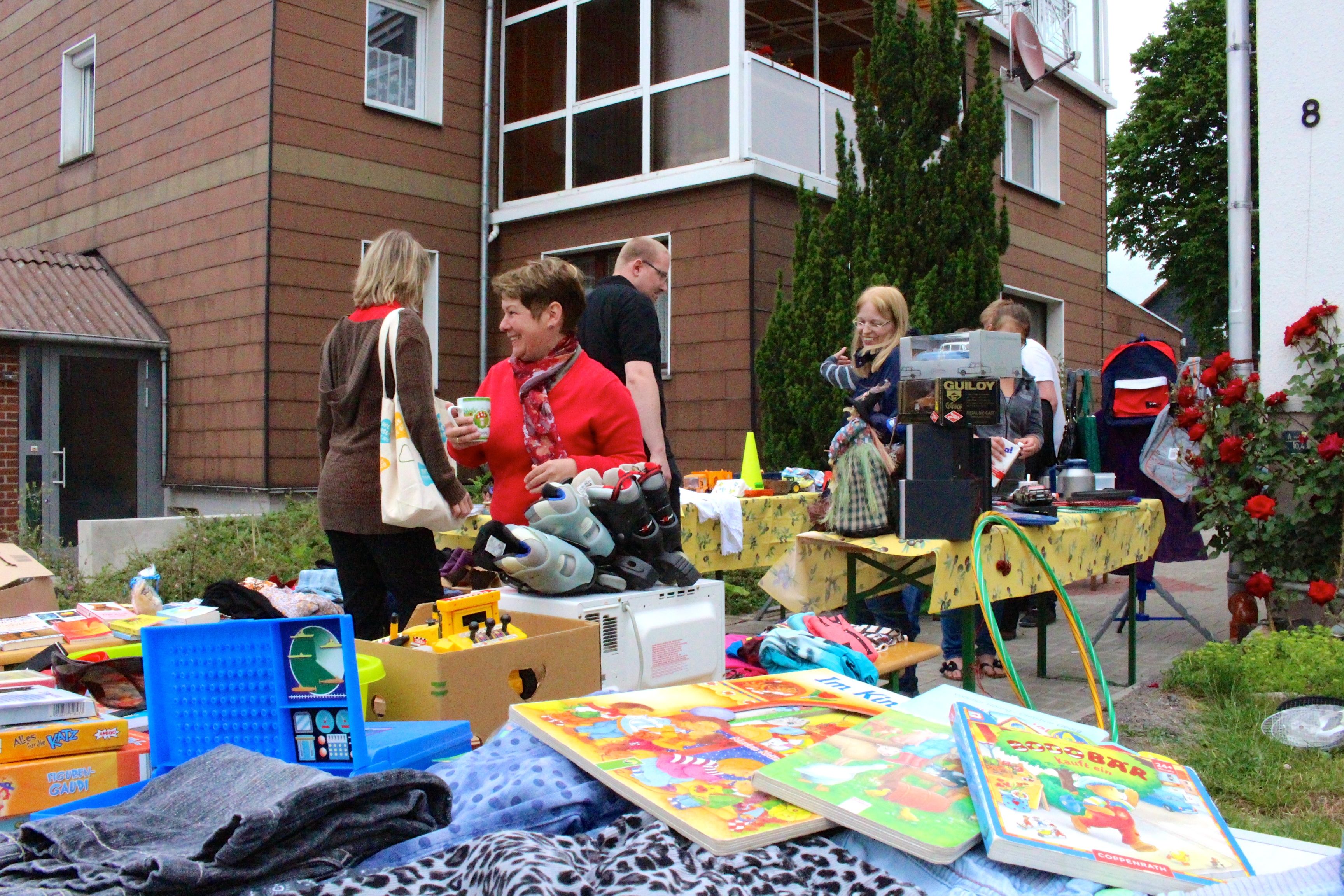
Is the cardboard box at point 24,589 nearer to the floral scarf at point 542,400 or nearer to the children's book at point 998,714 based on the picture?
the floral scarf at point 542,400

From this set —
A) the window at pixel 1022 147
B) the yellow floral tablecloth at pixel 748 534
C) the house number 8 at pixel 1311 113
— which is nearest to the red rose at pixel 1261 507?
the house number 8 at pixel 1311 113

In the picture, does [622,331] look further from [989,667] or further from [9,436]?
[9,436]

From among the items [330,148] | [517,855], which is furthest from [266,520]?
[517,855]

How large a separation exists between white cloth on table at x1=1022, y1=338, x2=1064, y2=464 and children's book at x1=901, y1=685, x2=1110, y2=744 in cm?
484

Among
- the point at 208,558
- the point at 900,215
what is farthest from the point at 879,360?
the point at 208,558

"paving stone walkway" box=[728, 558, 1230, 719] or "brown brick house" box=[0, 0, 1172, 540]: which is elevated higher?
"brown brick house" box=[0, 0, 1172, 540]

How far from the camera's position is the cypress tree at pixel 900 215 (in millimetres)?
8891

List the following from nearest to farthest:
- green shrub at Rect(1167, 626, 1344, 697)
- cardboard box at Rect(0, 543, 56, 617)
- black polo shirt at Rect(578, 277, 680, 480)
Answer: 1. cardboard box at Rect(0, 543, 56, 617)
2. black polo shirt at Rect(578, 277, 680, 480)
3. green shrub at Rect(1167, 626, 1344, 697)

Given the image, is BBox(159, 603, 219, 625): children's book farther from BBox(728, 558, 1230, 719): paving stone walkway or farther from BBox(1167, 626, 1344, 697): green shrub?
BBox(1167, 626, 1344, 697): green shrub

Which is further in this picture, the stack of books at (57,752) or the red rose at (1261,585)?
the red rose at (1261,585)

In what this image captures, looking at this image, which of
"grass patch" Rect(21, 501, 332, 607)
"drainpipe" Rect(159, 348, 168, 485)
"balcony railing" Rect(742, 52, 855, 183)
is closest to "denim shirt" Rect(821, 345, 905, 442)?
"grass patch" Rect(21, 501, 332, 607)

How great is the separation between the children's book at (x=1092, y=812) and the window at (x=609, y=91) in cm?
902

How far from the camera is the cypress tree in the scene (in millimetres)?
8891

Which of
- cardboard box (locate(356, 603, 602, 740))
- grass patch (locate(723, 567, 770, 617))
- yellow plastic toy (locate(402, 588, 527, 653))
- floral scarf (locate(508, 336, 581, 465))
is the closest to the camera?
cardboard box (locate(356, 603, 602, 740))
